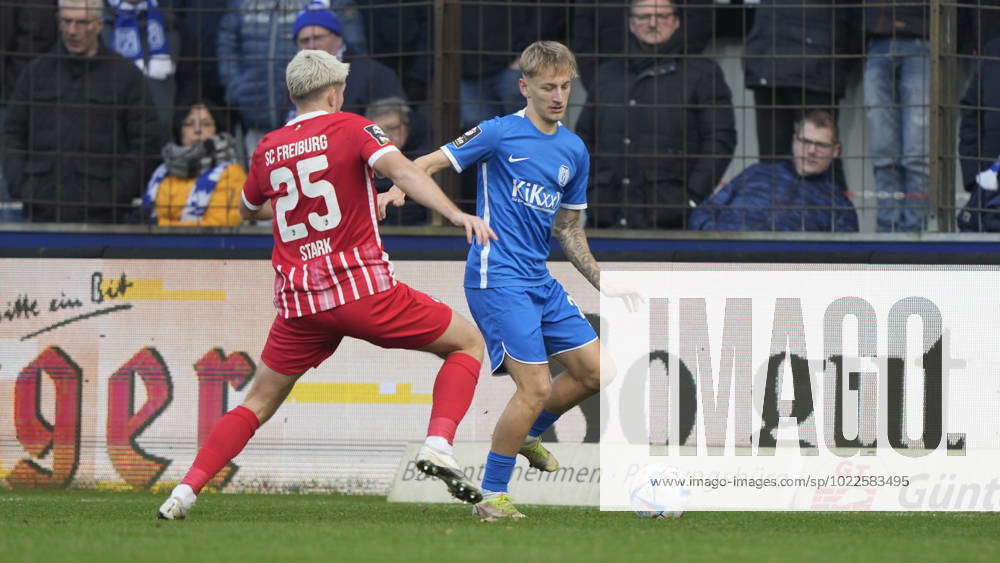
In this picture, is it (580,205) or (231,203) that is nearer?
(580,205)

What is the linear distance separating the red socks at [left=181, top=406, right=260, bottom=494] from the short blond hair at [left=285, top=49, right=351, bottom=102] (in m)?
1.38

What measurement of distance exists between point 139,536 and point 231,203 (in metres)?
4.98

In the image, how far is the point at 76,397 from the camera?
33.3 feet

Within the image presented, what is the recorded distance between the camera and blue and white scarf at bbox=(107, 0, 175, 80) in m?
10.8

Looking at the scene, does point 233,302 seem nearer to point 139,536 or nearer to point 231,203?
point 231,203

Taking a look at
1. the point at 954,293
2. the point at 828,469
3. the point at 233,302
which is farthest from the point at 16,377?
the point at 954,293

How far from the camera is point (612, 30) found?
10312 millimetres

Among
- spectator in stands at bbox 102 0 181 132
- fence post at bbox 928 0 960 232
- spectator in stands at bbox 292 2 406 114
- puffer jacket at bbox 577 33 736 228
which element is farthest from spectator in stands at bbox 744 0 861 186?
spectator in stands at bbox 102 0 181 132

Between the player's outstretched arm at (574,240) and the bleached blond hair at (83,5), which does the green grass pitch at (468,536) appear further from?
the bleached blond hair at (83,5)

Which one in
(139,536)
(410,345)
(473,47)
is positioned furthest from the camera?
(473,47)

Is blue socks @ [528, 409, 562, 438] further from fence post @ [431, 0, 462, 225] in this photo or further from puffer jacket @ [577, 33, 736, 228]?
fence post @ [431, 0, 462, 225]

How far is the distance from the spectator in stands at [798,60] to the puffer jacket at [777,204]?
106 mm

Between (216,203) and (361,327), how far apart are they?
14.0 feet

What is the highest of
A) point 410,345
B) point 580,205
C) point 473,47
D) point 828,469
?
point 473,47
